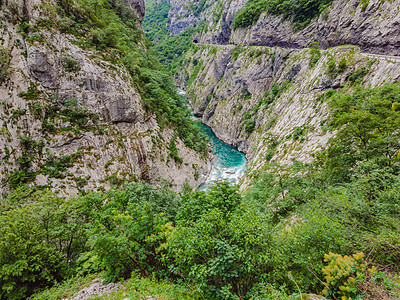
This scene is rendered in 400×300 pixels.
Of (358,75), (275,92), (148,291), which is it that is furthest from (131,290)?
(275,92)

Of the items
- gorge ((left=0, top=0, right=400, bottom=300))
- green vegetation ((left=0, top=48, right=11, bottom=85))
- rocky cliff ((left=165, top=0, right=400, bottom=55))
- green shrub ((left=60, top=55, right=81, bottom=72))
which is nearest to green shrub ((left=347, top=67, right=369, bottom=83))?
gorge ((left=0, top=0, right=400, bottom=300))

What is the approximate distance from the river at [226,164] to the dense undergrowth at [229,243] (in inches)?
910

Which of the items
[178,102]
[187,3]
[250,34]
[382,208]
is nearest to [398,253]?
[382,208]

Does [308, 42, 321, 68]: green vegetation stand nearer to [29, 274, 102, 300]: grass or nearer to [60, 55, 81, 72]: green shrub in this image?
[60, 55, 81, 72]: green shrub

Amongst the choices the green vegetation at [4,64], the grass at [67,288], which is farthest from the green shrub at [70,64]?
the grass at [67,288]

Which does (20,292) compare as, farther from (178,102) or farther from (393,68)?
(178,102)

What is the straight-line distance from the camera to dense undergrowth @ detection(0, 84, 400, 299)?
4.70m

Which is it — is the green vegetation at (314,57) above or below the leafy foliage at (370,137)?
above

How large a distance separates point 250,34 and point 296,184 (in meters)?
51.1

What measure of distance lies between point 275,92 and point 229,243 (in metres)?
39.4

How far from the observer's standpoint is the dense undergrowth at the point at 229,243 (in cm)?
470

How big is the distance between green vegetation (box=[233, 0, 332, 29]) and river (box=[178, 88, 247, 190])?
103 feet

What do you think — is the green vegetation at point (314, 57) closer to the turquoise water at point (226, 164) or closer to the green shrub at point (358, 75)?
the green shrub at point (358, 75)

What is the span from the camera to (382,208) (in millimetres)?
6391
